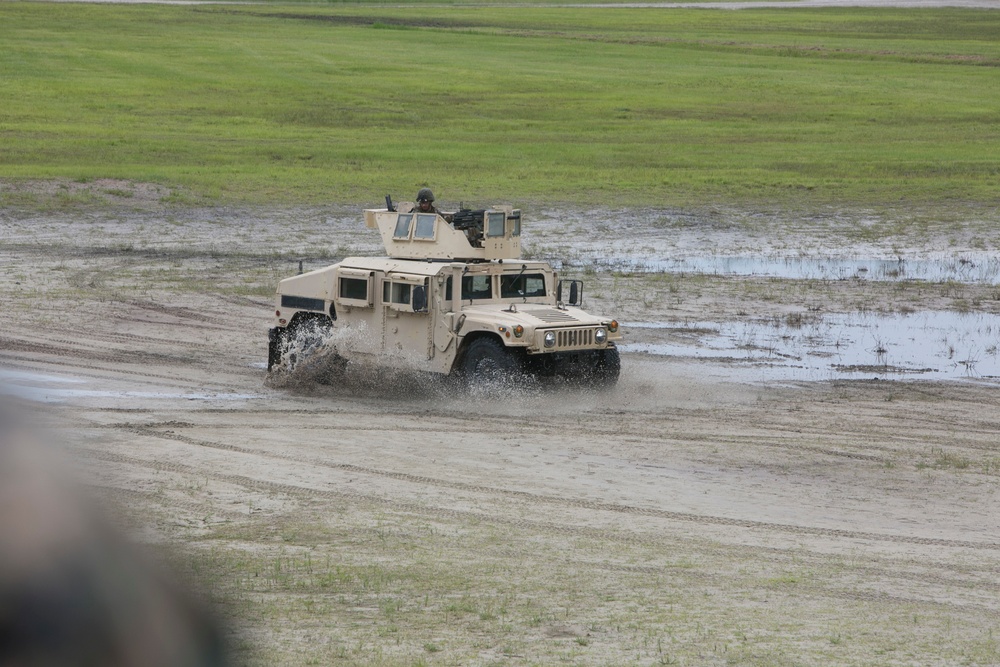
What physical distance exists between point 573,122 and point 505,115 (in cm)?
270

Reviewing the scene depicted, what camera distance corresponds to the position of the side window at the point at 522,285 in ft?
53.3

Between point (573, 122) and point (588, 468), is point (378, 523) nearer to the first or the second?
point (588, 468)

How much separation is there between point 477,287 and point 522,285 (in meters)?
0.62

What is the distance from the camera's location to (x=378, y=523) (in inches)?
390

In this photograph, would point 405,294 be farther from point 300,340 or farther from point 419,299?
point 300,340

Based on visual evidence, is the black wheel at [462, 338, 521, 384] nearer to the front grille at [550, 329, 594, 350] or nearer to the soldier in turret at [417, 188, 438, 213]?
the front grille at [550, 329, 594, 350]

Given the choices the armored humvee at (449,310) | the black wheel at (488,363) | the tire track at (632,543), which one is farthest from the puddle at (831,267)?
the tire track at (632,543)

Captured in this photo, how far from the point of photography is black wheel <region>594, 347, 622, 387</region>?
1550 centimetres

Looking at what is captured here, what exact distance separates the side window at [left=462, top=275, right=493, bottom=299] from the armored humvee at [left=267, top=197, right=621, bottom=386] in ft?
0.04

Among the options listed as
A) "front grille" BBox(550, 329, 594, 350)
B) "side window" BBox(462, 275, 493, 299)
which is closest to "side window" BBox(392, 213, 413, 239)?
"side window" BBox(462, 275, 493, 299)

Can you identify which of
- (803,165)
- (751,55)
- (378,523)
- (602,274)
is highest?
(751,55)

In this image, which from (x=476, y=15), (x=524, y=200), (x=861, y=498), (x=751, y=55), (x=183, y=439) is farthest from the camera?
(x=476, y=15)

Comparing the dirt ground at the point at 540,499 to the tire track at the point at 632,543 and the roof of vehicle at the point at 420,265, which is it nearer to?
the tire track at the point at 632,543

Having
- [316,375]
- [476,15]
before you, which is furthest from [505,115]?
[476,15]
